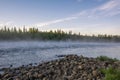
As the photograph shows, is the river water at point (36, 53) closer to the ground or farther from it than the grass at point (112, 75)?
closer to the ground

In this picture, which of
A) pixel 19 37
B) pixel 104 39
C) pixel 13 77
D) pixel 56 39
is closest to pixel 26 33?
pixel 19 37

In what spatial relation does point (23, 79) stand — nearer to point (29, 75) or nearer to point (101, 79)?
point (29, 75)

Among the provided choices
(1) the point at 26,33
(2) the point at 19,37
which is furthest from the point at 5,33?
(1) the point at 26,33

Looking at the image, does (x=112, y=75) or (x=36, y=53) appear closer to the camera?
(x=112, y=75)

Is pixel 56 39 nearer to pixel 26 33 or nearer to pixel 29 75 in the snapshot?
pixel 26 33

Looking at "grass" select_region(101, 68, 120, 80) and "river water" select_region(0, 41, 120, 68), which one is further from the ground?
"grass" select_region(101, 68, 120, 80)

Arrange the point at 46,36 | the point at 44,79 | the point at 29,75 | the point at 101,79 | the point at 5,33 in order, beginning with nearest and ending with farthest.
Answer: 1. the point at 101,79
2. the point at 44,79
3. the point at 29,75
4. the point at 5,33
5. the point at 46,36

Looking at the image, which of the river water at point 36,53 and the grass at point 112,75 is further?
the river water at point 36,53

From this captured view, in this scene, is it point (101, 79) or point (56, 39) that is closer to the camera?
point (101, 79)

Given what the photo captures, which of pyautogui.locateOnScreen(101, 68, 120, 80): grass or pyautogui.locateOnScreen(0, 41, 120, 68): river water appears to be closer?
pyautogui.locateOnScreen(101, 68, 120, 80): grass

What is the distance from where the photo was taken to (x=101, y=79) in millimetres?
12797

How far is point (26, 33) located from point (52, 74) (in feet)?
338

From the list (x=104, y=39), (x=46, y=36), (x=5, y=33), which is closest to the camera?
(x=5, y=33)

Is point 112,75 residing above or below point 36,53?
above
